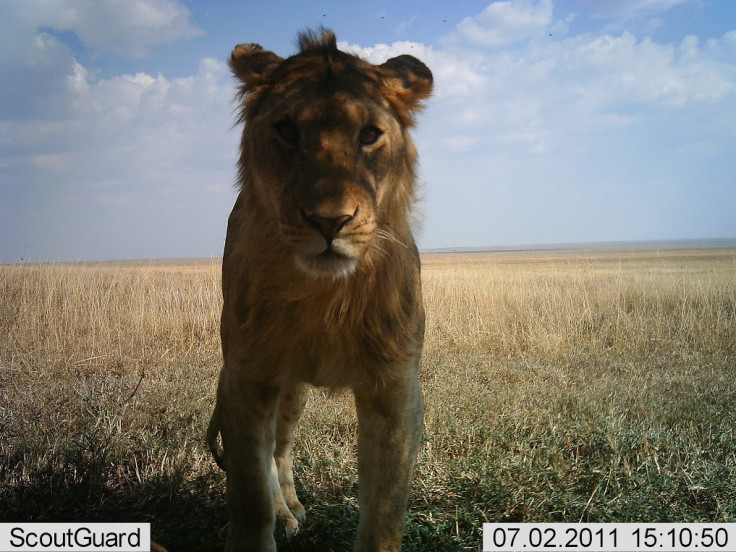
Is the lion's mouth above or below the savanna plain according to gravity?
above

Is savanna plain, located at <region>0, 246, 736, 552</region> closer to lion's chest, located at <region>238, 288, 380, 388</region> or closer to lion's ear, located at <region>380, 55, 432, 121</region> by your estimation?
lion's chest, located at <region>238, 288, 380, 388</region>

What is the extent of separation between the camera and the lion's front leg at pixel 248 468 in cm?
294

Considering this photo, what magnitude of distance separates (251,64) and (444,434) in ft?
9.59

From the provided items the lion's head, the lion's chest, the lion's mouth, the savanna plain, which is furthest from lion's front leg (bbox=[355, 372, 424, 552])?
the lion's mouth

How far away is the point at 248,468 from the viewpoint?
294 cm

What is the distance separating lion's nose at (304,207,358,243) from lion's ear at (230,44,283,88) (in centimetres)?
104

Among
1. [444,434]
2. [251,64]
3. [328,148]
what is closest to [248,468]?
[328,148]

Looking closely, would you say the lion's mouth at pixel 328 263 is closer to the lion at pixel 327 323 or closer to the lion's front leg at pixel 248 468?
the lion at pixel 327 323

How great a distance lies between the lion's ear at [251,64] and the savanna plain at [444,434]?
1627 millimetres

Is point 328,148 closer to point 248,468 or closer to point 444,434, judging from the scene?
point 248,468

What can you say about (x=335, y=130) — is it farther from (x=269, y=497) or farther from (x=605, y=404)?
(x=605, y=404)

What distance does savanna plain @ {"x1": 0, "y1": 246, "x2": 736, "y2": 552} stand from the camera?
144 inches

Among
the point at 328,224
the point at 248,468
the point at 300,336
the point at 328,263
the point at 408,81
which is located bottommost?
Result: the point at 248,468

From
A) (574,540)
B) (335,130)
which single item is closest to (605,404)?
(574,540)
